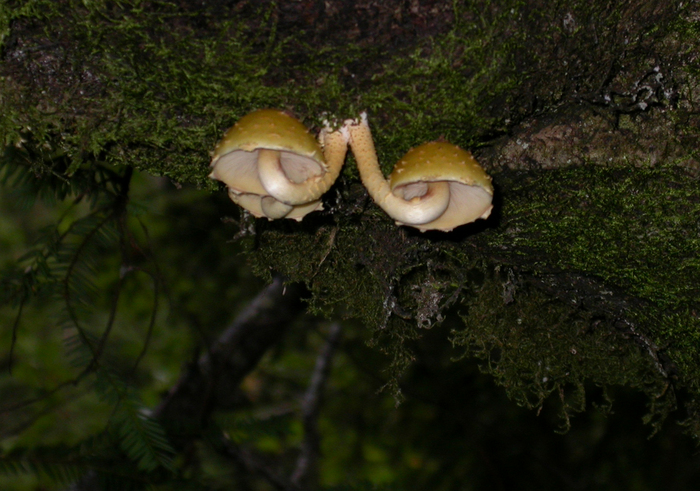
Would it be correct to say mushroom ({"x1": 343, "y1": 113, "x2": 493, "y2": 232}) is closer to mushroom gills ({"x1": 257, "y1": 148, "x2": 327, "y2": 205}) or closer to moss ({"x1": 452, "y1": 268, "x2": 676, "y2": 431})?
mushroom gills ({"x1": 257, "y1": 148, "x2": 327, "y2": 205})

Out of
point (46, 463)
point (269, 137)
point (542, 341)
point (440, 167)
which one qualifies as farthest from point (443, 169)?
point (46, 463)

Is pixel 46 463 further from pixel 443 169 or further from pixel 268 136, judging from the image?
pixel 443 169

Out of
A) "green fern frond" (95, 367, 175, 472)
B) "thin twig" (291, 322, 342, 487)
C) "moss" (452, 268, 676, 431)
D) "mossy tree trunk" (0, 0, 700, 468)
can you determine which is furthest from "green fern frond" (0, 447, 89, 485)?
"thin twig" (291, 322, 342, 487)

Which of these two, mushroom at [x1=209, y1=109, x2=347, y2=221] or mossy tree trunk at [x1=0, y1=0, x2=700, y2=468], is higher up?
mossy tree trunk at [x1=0, y1=0, x2=700, y2=468]

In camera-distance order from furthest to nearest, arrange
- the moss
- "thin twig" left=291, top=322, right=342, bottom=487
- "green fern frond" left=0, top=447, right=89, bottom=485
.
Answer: "thin twig" left=291, top=322, right=342, bottom=487
"green fern frond" left=0, top=447, right=89, bottom=485
the moss

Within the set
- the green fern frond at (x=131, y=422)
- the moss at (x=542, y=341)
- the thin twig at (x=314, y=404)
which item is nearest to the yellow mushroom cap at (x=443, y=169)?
the moss at (x=542, y=341)

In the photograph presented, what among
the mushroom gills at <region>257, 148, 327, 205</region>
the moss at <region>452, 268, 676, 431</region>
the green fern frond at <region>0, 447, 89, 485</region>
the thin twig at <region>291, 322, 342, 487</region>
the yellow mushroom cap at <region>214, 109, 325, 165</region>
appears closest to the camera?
the yellow mushroom cap at <region>214, 109, 325, 165</region>

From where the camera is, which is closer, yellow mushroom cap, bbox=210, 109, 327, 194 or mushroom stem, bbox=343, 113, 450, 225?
yellow mushroom cap, bbox=210, 109, 327, 194
